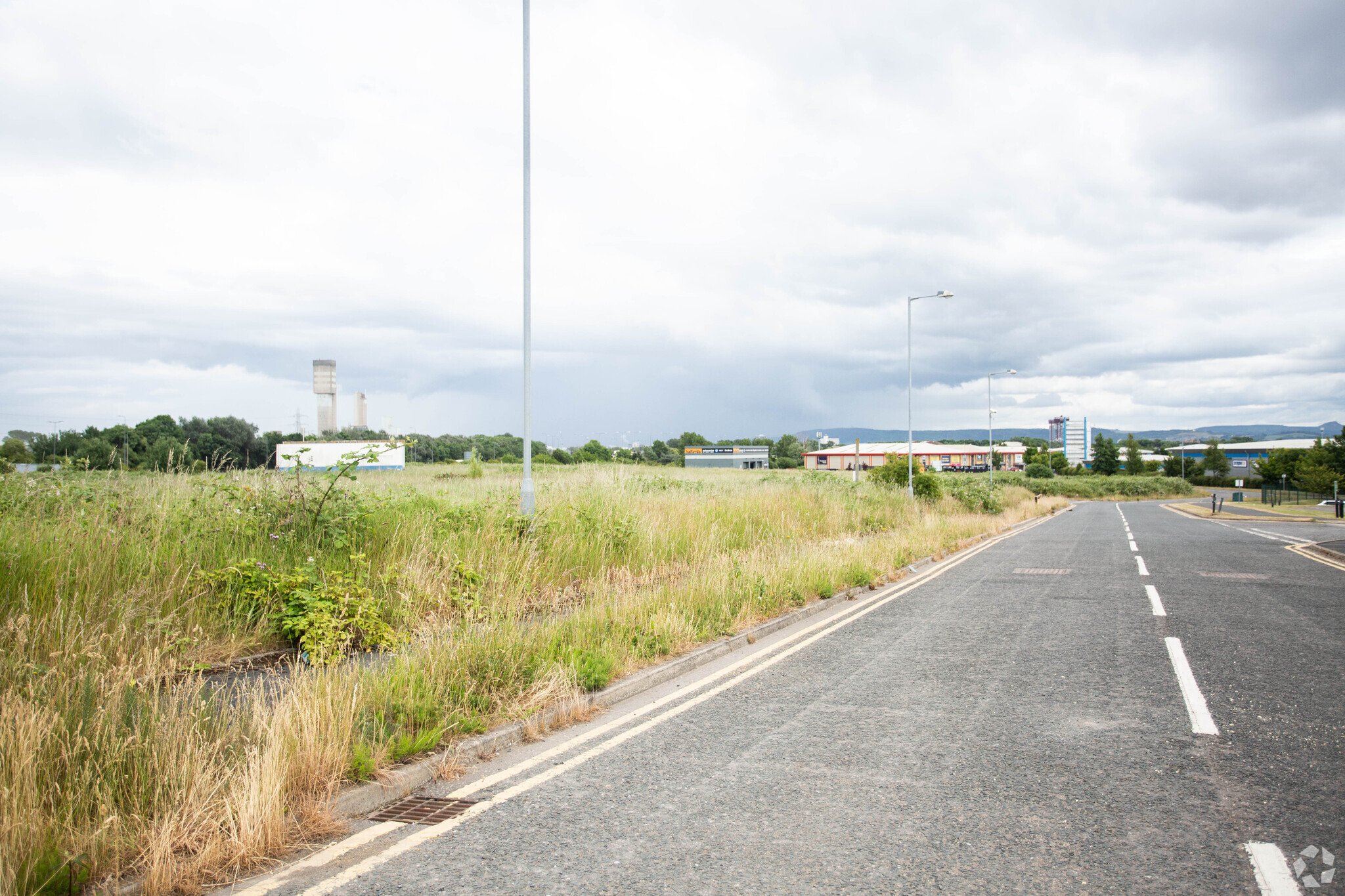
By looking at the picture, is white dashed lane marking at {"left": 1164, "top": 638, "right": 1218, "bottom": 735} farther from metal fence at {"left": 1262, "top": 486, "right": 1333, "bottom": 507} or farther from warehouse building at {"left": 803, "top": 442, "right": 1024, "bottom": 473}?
warehouse building at {"left": 803, "top": 442, "right": 1024, "bottom": 473}

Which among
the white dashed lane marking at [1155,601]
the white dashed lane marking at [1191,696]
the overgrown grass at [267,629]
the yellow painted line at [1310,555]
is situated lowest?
the yellow painted line at [1310,555]

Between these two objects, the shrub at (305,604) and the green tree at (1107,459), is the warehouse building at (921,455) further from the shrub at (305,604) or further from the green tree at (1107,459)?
the shrub at (305,604)

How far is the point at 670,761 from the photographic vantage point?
4.83 meters

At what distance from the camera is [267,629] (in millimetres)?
7078

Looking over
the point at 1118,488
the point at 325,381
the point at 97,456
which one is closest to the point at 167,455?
the point at 97,456

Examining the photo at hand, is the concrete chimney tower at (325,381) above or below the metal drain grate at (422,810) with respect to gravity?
above

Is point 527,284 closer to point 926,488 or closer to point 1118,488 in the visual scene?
point 926,488

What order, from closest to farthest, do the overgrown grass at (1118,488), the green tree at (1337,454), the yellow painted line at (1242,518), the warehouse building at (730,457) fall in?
the yellow painted line at (1242,518)
the green tree at (1337,454)
the overgrown grass at (1118,488)
the warehouse building at (730,457)

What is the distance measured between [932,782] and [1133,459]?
13827 centimetres

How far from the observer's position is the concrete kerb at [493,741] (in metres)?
4.05

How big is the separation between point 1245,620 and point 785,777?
8.34 meters

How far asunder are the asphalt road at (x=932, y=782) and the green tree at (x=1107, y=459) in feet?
421

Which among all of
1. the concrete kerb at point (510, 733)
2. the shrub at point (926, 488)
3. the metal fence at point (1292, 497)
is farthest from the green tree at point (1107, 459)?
the concrete kerb at point (510, 733)

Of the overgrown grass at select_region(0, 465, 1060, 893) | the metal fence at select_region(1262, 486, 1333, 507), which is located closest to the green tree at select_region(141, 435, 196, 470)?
the overgrown grass at select_region(0, 465, 1060, 893)
